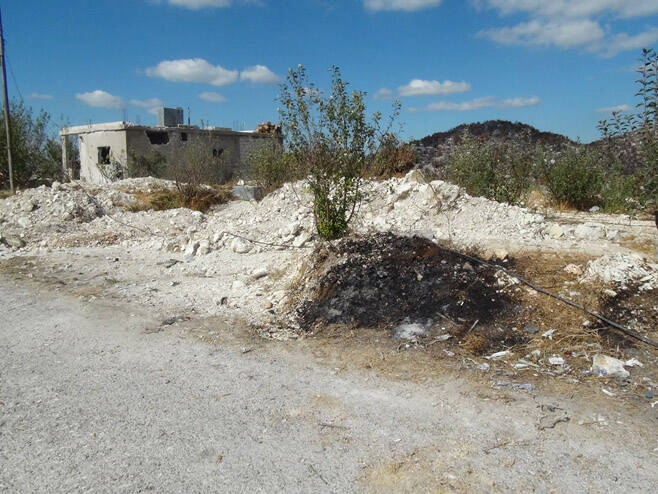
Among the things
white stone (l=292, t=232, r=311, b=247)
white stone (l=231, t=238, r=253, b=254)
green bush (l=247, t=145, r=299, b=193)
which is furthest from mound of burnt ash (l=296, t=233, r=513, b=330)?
green bush (l=247, t=145, r=299, b=193)

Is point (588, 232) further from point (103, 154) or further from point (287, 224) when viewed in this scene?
point (103, 154)

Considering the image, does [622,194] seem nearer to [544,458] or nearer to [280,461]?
[544,458]

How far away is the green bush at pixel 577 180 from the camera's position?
28.2ft

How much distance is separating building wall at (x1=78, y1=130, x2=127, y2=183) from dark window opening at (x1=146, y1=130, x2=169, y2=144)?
1.16m

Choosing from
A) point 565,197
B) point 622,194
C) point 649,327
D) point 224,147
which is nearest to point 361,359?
point 649,327

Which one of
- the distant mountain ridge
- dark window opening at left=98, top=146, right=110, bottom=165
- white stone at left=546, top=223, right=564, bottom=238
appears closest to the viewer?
white stone at left=546, top=223, right=564, bottom=238

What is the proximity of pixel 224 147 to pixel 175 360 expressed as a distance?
1734cm

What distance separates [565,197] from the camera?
8.85 meters

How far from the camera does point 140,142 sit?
17.9 meters

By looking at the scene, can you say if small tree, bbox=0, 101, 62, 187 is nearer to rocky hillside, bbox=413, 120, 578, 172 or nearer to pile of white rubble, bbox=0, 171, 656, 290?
pile of white rubble, bbox=0, 171, 656, 290

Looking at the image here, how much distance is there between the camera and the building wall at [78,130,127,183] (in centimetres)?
1756

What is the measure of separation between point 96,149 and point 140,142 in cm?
207

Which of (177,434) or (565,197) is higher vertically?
(565,197)

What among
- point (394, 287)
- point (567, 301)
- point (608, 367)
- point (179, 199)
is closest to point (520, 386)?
point (608, 367)
